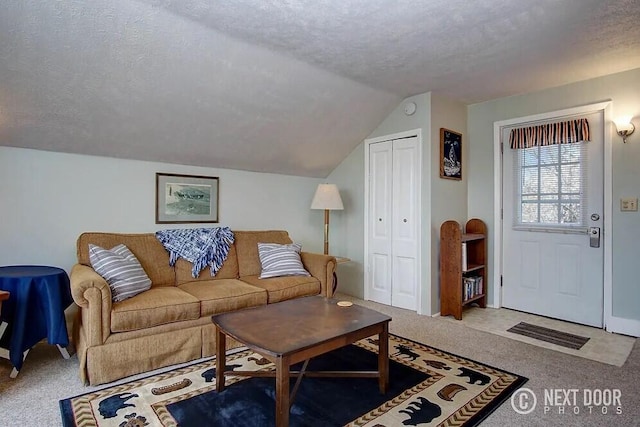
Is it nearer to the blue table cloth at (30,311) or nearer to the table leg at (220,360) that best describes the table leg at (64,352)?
the blue table cloth at (30,311)

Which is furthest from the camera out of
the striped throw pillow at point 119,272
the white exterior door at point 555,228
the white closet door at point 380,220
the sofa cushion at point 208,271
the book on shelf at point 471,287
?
the white closet door at point 380,220

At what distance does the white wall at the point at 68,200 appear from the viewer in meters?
2.81

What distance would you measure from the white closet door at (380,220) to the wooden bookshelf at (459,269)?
64 centimetres

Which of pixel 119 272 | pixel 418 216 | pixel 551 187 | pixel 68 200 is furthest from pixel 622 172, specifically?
pixel 68 200

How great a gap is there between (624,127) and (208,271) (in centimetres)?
381

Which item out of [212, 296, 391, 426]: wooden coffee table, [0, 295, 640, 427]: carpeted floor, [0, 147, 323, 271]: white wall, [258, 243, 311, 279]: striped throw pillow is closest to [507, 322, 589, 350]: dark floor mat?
[0, 295, 640, 427]: carpeted floor

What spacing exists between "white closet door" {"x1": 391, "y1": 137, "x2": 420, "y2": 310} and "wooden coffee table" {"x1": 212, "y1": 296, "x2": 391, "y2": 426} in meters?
1.64

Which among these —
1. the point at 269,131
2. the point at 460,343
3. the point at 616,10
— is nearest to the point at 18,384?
the point at 269,131

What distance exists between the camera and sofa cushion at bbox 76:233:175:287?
114 inches

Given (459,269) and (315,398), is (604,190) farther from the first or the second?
(315,398)

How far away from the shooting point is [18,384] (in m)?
2.15

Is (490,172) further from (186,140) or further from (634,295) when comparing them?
(186,140)

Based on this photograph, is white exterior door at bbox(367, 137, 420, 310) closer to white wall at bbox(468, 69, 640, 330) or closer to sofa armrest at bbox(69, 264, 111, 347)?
white wall at bbox(468, 69, 640, 330)

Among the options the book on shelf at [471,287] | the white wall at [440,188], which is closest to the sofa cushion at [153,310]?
the white wall at [440,188]
